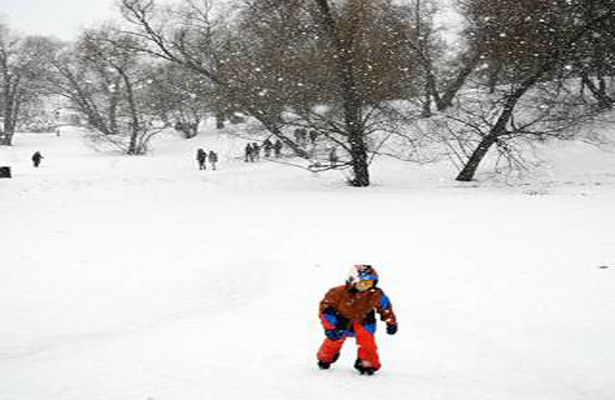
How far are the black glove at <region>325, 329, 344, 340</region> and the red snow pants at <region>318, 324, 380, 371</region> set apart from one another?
0.08m

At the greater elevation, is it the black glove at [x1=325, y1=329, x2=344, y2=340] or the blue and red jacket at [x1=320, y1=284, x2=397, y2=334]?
the blue and red jacket at [x1=320, y1=284, x2=397, y2=334]

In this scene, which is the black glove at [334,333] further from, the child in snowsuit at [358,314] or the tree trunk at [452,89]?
the tree trunk at [452,89]

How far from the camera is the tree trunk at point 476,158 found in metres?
20.8

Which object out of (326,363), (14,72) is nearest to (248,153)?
(326,363)

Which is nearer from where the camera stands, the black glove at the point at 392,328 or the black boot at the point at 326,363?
the black glove at the point at 392,328

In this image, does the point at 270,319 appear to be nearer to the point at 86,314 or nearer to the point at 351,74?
the point at 86,314

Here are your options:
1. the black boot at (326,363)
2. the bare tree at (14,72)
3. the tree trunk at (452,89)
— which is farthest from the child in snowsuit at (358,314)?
the bare tree at (14,72)

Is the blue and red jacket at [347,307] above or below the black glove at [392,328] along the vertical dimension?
above

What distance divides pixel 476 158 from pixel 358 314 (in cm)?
1742

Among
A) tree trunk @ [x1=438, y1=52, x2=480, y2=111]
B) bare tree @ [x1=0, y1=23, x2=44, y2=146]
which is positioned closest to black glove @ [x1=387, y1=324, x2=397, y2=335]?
tree trunk @ [x1=438, y1=52, x2=480, y2=111]

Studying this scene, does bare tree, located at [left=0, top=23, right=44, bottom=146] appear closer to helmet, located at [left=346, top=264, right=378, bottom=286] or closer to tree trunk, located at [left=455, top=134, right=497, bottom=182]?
tree trunk, located at [left=455, top=134, right=497, bottom=182]

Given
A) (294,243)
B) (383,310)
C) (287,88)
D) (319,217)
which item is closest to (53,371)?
(383,310)

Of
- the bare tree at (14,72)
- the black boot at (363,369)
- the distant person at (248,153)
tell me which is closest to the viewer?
the black boot at (363,369)

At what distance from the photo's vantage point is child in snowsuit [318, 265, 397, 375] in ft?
17.6
